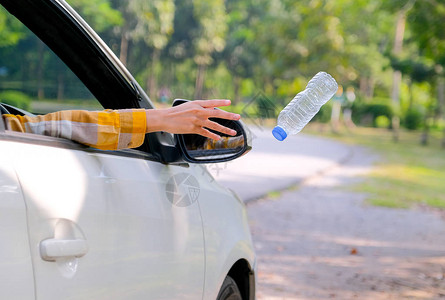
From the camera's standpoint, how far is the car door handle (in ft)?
5.34

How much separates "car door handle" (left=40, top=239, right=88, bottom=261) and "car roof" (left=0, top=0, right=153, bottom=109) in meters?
0.72

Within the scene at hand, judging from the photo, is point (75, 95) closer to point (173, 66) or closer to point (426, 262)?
point (426, 262)

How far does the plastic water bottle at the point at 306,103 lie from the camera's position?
258 centimetres

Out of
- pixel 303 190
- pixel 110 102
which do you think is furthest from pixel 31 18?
pixel 303 190

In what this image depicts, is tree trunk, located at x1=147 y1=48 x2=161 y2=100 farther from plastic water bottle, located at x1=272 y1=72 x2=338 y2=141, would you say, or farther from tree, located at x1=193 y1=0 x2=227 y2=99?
plastic water bottle, located at x1=272 y1=72 x2=338 y2=141

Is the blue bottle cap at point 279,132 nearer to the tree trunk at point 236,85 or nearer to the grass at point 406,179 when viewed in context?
the grass at point 406,179

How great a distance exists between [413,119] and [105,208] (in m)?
41.3

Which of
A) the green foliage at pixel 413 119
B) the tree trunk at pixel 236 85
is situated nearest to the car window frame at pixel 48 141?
the green foliage at pixel 413 119

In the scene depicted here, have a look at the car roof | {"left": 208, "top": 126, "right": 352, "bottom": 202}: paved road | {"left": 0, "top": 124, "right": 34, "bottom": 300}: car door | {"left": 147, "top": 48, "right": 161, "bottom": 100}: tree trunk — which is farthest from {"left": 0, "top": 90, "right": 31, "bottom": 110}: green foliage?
{"left": 147, "top": 48, "right": 161, "bottom": 100}: tree trunk

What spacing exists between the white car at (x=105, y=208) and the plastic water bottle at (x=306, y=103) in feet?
0.89

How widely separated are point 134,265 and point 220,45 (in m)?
50.0

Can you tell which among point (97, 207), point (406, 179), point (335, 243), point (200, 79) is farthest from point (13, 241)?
point (200, 79)

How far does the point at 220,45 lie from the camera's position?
2019 inches

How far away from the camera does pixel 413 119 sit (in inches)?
1624
